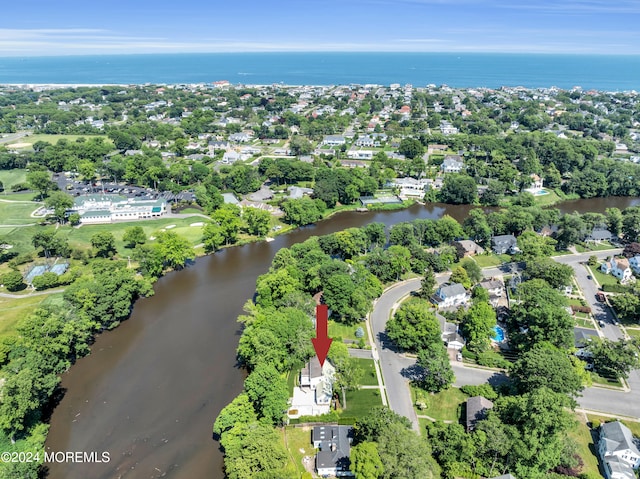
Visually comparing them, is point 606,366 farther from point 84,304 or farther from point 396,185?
point 396,185

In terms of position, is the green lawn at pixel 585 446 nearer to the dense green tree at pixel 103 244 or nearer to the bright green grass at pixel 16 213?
the dense green tree at pixel 103 244

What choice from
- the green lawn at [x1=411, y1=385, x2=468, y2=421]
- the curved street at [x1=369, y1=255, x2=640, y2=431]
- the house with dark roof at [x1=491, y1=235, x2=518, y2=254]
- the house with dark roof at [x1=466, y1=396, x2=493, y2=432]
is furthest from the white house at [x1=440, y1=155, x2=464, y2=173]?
the house with dark roof at [x1=466, y1=396, x2=493, y2=432]

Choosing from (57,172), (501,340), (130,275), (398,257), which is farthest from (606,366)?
(57,172)

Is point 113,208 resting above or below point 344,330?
above

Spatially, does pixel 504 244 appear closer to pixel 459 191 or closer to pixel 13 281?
pixel 459 191

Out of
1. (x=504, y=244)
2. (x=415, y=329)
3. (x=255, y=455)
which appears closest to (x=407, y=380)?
(x=415, y=329)
